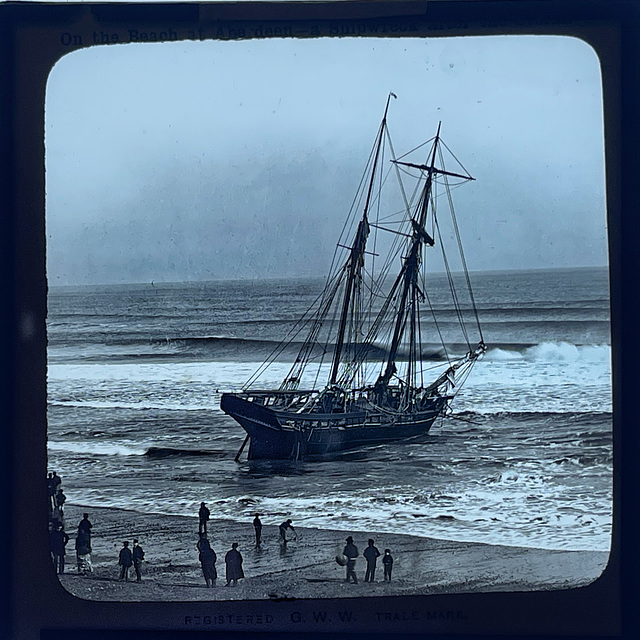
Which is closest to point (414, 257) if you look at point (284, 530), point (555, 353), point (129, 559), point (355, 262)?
point (355, 262)

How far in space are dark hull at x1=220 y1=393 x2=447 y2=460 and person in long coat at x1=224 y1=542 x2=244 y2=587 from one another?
126 millimetres

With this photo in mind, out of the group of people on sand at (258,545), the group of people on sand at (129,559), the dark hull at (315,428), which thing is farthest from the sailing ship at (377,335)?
the group of people on sand at (129,559)

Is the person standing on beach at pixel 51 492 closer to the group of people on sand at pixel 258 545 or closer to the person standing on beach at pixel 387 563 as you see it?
the group of people on sand at pixel 258 545

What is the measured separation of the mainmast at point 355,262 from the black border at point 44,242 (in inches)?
6.7

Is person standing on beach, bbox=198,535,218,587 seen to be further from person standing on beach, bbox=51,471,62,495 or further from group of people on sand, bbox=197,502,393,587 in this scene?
person standing on beach, bbox=51,471,62,495

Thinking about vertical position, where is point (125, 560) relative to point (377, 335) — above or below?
below

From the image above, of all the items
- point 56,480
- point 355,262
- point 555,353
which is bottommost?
point 56,480

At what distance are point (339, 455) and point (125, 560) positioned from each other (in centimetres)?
32

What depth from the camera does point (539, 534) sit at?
108cm

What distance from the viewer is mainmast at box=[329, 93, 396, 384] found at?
1.10m

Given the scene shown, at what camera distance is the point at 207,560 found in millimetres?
1074

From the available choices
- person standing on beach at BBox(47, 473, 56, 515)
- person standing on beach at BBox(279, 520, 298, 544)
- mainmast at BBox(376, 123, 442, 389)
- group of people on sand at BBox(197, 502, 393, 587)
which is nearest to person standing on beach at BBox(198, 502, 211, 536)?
group of people on sand at BBox(197, 502, 393, 587)

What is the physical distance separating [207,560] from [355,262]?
0.45m

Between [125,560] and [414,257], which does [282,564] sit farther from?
[414,257]
